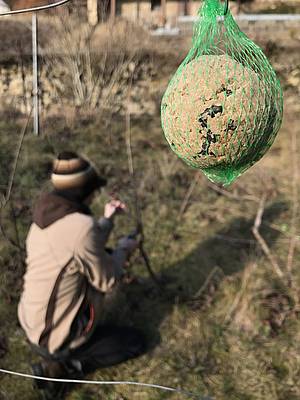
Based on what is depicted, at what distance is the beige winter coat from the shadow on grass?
63 cm

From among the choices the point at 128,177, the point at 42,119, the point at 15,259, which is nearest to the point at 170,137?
the point at 15,259

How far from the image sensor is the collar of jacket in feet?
7.41

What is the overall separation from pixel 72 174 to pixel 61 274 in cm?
48

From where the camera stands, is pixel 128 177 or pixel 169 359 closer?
pixel 169 359

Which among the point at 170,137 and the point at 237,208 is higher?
the point at 170,137

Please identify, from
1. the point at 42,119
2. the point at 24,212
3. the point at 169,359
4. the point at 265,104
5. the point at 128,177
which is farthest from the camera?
the point at 42,119

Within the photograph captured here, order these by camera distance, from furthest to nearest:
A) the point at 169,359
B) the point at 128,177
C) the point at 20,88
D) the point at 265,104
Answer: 1. the point at 20,88
2. the point at 128,177
3. the point at 169,359
4. the point at 265,104

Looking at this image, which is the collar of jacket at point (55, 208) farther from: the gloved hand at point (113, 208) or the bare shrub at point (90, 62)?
the bare shrub at point (90, 62)

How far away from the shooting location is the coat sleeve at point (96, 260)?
7.39ft

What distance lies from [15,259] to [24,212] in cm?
65

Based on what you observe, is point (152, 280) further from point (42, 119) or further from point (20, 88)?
point (20, 88)

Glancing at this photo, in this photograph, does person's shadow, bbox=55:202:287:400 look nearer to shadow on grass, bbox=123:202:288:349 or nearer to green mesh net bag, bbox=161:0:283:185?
shadow on grass, bbox=123:202:288:349

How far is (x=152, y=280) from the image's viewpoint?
3.23 meters

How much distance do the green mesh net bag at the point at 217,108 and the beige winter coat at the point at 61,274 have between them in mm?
983
